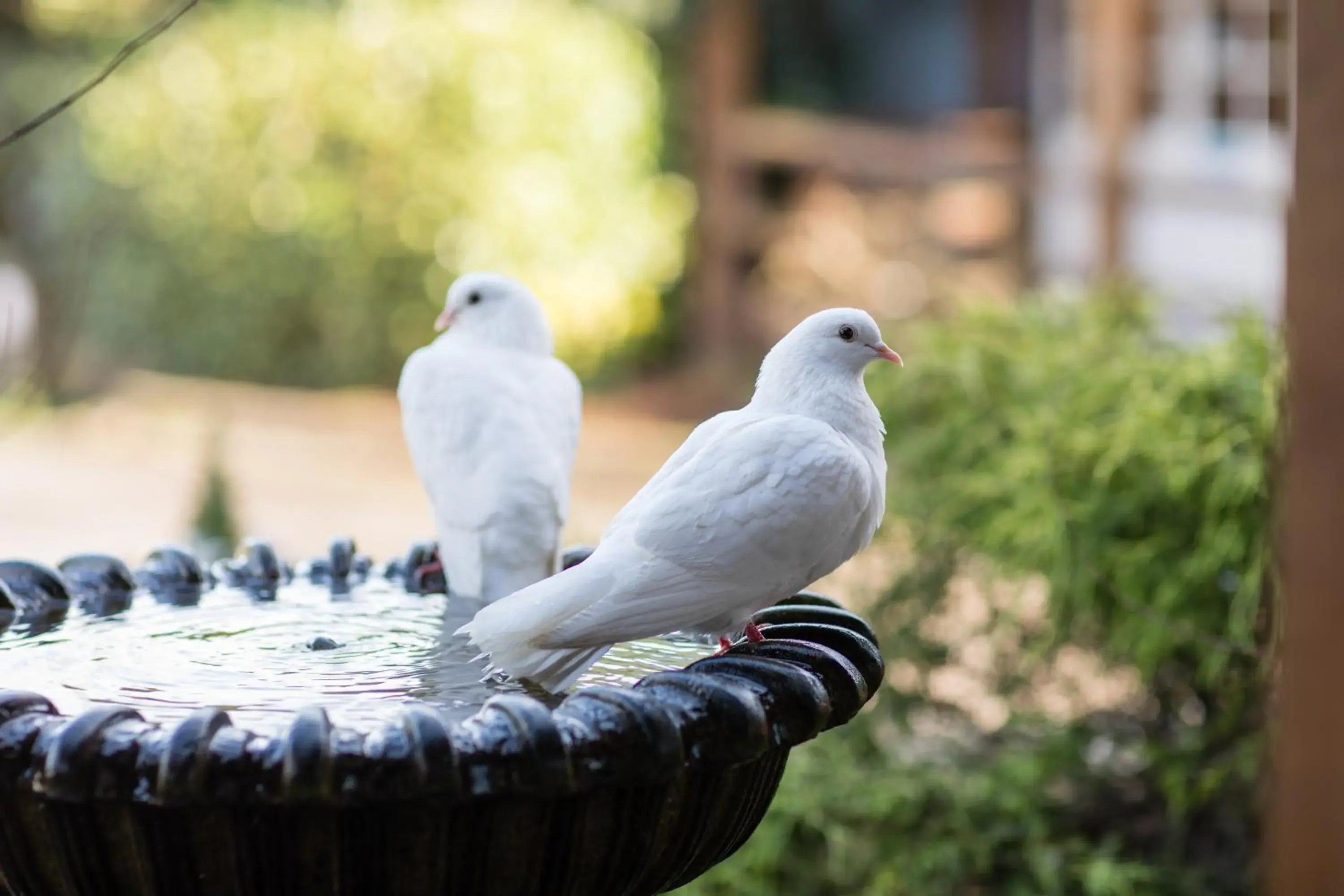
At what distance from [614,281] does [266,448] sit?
2973 millimetres

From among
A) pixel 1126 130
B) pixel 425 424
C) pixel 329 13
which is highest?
pixel 329 13

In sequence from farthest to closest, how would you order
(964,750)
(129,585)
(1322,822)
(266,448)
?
(266,448)
(964,750)
(129,585)
(1322,822)

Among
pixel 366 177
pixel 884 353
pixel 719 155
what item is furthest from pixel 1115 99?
pixel 884 353

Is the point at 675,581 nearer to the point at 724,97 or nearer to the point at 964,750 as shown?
the point at 964,750

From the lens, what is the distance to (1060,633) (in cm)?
479

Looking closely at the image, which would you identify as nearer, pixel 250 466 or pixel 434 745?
pixel 434 745

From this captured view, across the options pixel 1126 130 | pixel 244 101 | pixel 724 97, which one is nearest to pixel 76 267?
pixel 244 101

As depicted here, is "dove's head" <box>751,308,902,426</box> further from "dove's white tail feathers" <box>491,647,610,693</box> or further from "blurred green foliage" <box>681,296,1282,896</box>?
"blurred green foliage" <box>681,296,1282,896</box>

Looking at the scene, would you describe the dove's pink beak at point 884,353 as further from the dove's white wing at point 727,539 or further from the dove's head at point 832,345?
the dove's white wing at point 727,539

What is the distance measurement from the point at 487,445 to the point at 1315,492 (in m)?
1.78

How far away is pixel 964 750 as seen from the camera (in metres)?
5.37

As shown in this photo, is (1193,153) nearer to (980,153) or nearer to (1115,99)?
(1115,99)

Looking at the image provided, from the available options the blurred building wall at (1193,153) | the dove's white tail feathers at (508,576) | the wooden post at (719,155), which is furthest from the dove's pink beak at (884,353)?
the wooden post at (719,155)

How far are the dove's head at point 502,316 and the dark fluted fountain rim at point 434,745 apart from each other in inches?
48.1
